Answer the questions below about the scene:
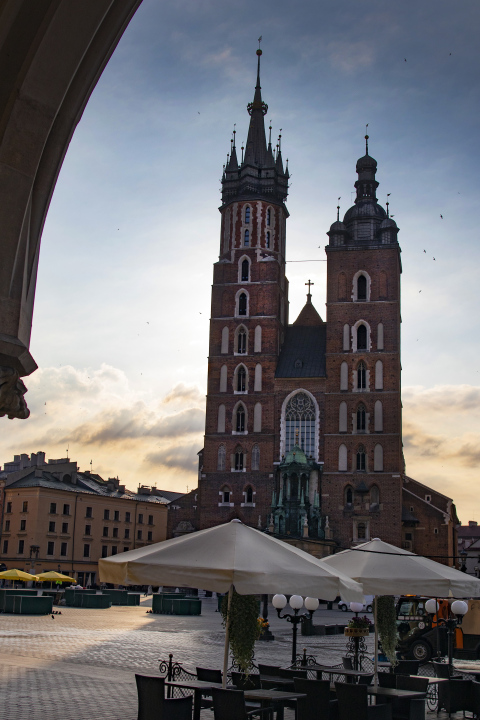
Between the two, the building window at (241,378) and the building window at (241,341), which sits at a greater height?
the building window at (241,341)

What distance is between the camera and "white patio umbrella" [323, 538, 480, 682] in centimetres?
1191

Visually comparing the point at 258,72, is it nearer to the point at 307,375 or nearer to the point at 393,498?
the point at 307,375

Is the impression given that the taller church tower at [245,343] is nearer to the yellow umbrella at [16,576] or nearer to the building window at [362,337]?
the building window at [362,337]

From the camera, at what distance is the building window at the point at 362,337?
5753 cm

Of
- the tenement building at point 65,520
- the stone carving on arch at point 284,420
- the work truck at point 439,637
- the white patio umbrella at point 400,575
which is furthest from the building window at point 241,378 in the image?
the white patio umbrella at point 400,575

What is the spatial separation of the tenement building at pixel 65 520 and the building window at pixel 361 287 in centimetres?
2682

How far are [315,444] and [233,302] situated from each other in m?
12.2

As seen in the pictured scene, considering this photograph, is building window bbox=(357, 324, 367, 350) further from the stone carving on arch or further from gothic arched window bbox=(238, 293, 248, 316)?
gothic arched window bbox=(238, 293, 248, 316)

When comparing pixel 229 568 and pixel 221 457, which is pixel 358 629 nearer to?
pixel 229 568

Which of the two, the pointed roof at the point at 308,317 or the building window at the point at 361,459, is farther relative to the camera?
the pointed roof at the point at 308,317

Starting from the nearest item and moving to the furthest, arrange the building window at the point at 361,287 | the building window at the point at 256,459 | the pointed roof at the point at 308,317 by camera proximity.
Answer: the building window at the point at 256,459, the building window at the point at 361,287, the pointed roof at the point at 308,317

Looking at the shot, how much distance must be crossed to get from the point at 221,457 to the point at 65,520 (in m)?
14.6

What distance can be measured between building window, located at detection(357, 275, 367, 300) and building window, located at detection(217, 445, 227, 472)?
14.5 m

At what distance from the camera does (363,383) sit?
56656mm
